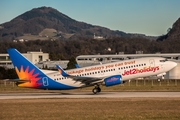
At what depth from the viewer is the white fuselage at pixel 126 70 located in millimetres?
54500

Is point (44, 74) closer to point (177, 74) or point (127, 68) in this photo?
point (127, 68)

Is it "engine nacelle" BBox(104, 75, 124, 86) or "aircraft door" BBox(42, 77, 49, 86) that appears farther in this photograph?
"aircraft door" BBox(42, 77, 49, 86)

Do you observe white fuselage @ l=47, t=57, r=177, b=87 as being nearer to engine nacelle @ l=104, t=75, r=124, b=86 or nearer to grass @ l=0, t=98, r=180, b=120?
engine nacelle @ l=104, t=75, r=124, b=86

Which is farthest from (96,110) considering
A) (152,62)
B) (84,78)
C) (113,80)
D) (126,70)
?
(152,62)

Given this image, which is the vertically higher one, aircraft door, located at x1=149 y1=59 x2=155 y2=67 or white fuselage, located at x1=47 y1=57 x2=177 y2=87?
aircraft door, located at x1=149 y1=59 x2=155 y2=67

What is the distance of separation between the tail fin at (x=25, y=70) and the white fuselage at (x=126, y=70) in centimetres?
174

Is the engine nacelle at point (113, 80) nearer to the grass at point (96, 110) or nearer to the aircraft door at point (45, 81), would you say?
the aircraft door at point (45, 81)

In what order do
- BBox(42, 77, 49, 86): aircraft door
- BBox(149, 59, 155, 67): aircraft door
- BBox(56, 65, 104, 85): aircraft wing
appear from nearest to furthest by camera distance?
BBox(56, 65, 104, 85): aircraft wing
BBox(149, 59, 155, 67): aircraft door
BBox(42, 77, 49, 86): aircraft door

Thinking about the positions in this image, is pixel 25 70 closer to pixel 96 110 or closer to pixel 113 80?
pixel 113 80

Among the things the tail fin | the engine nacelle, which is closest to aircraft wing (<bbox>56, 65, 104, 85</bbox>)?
the engine nacelle

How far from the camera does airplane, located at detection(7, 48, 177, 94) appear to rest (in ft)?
179

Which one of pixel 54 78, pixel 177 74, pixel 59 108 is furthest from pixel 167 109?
pixel 177 74

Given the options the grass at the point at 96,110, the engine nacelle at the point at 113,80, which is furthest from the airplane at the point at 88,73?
the grass at the point at 96,110

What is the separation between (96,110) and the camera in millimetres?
36375
